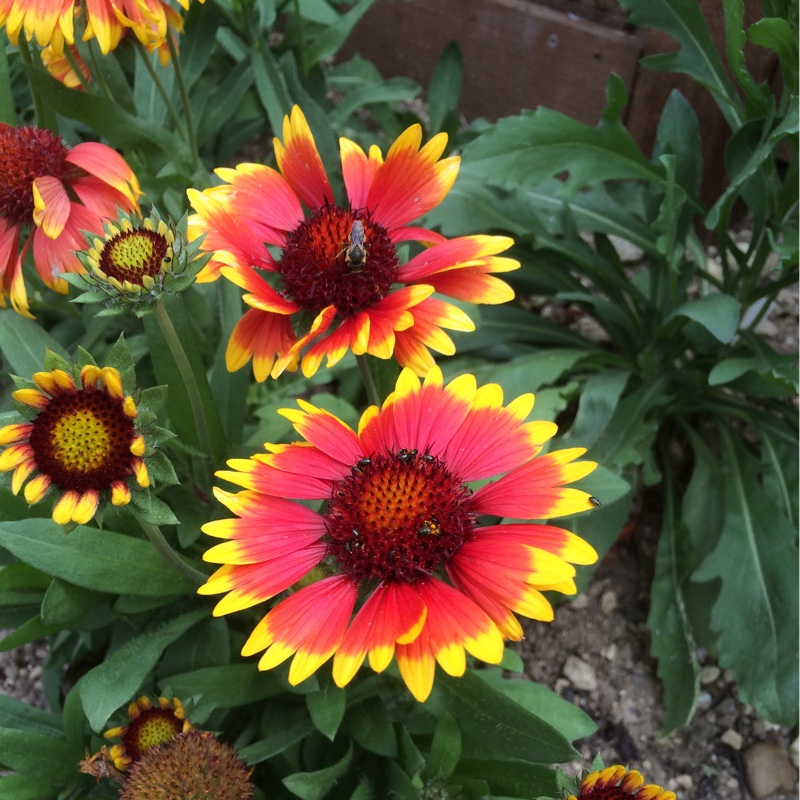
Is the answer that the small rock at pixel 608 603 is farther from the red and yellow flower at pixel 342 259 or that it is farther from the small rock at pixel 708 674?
the red and yellow flower at pixel 342 259

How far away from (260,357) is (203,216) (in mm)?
199

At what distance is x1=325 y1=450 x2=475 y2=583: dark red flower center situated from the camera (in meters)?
0.95

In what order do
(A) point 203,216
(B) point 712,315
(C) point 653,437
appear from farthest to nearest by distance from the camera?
(C) point 653,437
(B) point 712,315
(A) point 203,216

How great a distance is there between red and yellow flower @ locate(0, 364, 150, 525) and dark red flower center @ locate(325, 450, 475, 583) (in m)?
0.24

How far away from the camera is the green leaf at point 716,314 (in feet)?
4.81

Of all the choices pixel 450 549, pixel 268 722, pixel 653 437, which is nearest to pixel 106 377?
pixel 450 549

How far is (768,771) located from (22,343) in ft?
5.00

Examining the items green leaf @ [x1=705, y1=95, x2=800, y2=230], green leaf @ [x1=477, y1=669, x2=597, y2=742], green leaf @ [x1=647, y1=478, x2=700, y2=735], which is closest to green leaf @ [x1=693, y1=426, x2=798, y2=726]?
green leaf @ [x1=647, y1=478, x2=700, y2=735]

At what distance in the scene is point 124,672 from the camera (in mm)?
1146

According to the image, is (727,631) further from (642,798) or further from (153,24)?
(153,24)

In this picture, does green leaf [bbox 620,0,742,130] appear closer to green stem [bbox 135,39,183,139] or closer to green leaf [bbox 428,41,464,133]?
green leaf [bbox 428,41,464,133]

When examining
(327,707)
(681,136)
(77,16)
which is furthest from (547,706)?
(77,16)

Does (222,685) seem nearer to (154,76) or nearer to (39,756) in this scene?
(39,756)

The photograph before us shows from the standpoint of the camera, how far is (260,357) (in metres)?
1.14
